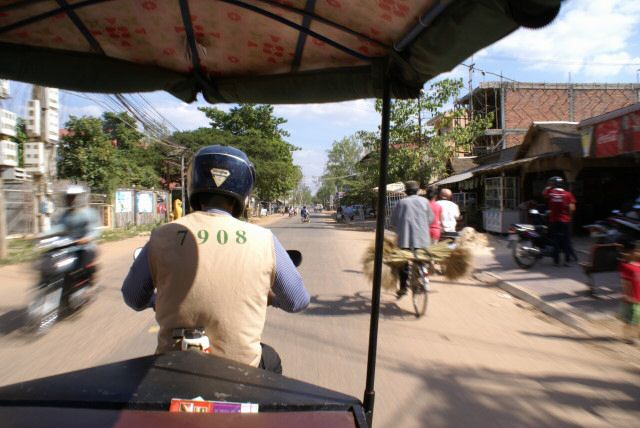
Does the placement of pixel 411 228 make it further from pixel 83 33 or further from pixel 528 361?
pixel 83 33

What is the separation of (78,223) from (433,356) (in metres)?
4.31

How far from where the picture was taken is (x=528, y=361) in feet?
14.9

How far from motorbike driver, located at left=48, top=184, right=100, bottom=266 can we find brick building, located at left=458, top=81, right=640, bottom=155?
1217 inches

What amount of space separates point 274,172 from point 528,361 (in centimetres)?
3104

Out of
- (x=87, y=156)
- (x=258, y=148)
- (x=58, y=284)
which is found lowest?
(x=58, y=284)

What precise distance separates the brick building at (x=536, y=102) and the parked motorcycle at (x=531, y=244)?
2521cm

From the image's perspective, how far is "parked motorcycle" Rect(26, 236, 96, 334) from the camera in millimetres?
5180

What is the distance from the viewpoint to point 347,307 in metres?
6.75

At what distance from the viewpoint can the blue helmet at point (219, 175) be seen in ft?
6.73

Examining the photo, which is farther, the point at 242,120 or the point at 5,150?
the point at 242,120

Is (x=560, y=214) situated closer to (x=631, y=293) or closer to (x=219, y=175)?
(x=631, y=293)

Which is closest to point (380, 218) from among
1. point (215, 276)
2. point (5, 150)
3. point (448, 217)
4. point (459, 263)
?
point (215, 276)

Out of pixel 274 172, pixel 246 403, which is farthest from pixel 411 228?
pixel 274 172

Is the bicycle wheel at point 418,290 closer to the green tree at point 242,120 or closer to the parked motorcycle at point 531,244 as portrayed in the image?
the parked motorcycle at point 531,244
